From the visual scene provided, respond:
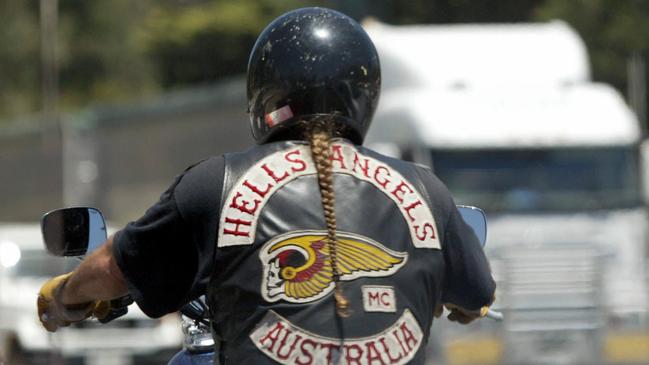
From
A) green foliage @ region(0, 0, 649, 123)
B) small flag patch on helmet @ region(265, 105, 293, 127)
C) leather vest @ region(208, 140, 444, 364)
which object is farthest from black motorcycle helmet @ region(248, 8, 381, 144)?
green foliage @ region(0, 0, 649, 123)

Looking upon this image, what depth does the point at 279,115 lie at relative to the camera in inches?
118

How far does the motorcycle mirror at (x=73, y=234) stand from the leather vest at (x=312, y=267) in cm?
35

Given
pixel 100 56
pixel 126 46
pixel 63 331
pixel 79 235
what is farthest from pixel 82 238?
pixel 126 46

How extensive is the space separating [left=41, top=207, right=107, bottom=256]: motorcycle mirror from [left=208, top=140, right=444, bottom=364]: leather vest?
355 mm

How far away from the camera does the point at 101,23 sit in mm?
49406

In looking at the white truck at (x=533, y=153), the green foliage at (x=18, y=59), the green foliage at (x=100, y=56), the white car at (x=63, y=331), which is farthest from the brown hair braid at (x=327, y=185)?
the green foliage at (x=100, y=56)

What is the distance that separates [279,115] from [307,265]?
1.16 feet

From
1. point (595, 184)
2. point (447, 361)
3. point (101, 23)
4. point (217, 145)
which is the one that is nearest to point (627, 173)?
point (595, 184)

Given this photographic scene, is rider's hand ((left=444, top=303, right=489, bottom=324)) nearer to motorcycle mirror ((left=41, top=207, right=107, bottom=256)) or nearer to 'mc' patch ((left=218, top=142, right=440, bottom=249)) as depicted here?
'mc' patch ((left=218, top=142, right=440, bottom=249))

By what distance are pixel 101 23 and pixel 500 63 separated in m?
36.1

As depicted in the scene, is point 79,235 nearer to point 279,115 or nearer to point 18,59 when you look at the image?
point 279,115

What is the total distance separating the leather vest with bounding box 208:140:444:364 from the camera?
2.76m

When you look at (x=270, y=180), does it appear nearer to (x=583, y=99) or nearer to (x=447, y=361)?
(x=447, y=361)

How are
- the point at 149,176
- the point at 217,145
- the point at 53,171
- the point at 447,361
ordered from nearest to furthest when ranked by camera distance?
1. the point at 447,361
2. the point at 217,145
3. the point at 149,176
4. the point at 53,171
